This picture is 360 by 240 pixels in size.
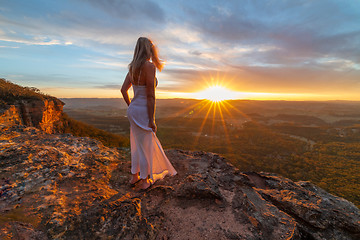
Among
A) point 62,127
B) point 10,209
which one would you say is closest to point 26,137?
point 10,209

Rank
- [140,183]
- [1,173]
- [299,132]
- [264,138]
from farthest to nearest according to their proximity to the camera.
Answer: [299,132] < [264,138] < [140,183] < [1,173]

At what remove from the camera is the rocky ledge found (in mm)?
2104

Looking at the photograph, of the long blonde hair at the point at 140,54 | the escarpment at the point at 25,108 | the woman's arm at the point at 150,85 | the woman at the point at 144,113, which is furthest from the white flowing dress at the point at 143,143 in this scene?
the escarpment at the point at 25,108

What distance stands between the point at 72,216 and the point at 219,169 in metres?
4.14

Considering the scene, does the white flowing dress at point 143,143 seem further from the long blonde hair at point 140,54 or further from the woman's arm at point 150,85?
the long blonde hair at point 140,54

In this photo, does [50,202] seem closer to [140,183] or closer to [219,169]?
[140,183]

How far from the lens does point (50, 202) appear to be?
94.0 inches

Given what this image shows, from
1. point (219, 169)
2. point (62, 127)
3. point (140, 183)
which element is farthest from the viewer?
point (62, 127)

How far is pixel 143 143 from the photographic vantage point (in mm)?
3412

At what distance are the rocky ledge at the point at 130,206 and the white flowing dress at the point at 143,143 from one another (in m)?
0.41

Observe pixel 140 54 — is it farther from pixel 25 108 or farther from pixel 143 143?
pixel 25 108

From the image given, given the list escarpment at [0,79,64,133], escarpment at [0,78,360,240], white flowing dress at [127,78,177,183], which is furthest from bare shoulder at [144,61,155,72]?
escarpment at [0,79,64,133]

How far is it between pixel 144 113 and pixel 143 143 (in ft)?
2.24

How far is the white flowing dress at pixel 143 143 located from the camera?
3.16 metres
